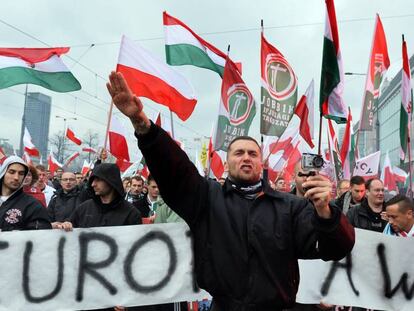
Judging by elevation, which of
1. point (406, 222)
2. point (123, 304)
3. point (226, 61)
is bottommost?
point (123, 304)

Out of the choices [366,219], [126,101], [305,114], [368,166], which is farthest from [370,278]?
[368,166]

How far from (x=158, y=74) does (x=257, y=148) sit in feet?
12.9

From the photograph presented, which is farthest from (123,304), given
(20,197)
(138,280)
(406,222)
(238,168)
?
(406,222)

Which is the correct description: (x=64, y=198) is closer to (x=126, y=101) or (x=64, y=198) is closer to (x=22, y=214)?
(x=22, y=214)

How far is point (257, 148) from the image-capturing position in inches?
102

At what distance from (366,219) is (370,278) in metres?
1.37

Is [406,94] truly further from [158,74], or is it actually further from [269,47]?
[158,74]

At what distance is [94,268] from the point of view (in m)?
3.92

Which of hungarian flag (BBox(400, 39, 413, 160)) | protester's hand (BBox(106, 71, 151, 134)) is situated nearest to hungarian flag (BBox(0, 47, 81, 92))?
protester's hand (BBox(106, 71, 151, 134))

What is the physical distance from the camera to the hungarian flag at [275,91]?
22.6ft

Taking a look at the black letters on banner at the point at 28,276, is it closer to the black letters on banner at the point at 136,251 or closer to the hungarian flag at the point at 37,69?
the black letters on banner at the point at 136,251

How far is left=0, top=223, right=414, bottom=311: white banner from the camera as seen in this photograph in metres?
3.81

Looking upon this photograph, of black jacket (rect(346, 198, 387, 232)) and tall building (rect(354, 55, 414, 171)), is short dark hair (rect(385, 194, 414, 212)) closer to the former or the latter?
black jacket (rect(346, 198, 387, 232))

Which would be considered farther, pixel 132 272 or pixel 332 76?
pixel 332 76
